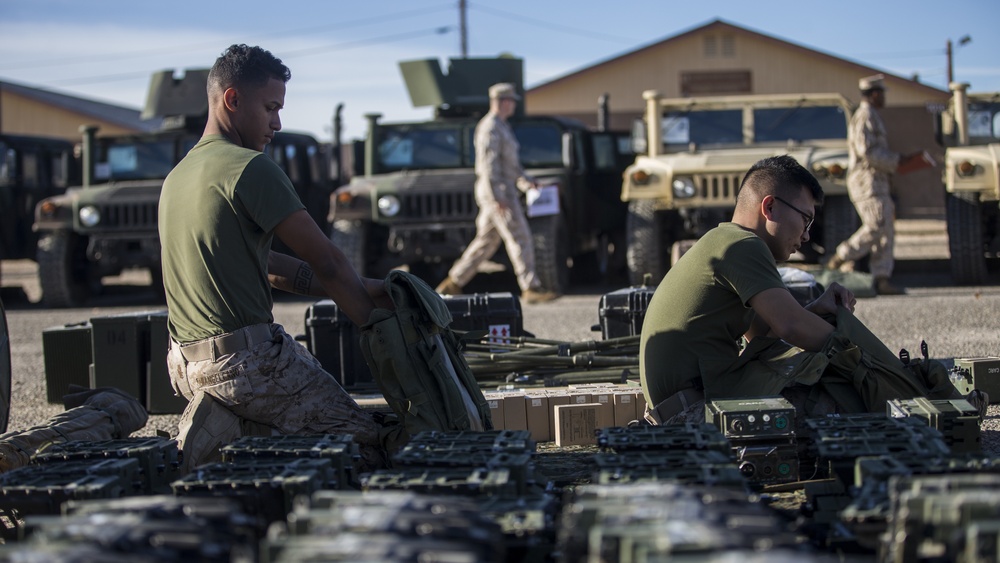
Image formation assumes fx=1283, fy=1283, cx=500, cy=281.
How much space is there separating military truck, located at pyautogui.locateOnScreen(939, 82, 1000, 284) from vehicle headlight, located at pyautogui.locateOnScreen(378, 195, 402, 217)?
4845 mm

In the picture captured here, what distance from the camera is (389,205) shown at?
38.7ft

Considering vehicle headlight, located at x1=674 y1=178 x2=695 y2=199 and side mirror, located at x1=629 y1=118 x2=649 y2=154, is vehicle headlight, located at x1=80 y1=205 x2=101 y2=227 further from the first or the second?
vehicle headlight, located at x1=674 y1=178 x2=695 y2=199

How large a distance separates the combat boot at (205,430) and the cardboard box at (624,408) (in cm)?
156

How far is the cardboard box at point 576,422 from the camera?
513 centimetres

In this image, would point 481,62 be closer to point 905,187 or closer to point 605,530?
point 905,187

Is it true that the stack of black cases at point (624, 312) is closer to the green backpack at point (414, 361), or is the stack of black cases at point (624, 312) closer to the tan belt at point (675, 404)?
the tan belt at point (675, 404)

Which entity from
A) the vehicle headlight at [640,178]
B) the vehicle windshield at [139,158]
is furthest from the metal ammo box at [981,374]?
the vehicle windshield at [139,158]

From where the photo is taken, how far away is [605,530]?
7.55ft

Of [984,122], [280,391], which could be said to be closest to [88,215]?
[984,122]

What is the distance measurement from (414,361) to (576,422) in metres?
1.03

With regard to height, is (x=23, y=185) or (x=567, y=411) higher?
(x=23, y=185)

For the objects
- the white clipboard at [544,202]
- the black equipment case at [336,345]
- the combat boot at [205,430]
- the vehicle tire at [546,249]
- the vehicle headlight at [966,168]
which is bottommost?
the combat boot at [205,430]

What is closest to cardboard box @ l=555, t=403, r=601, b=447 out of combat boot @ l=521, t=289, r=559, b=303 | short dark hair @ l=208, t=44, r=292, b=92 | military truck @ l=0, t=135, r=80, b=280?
short dark hair @ l=208, t=44, r=292, b=92

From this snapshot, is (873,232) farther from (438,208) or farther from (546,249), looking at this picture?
(438,208)
